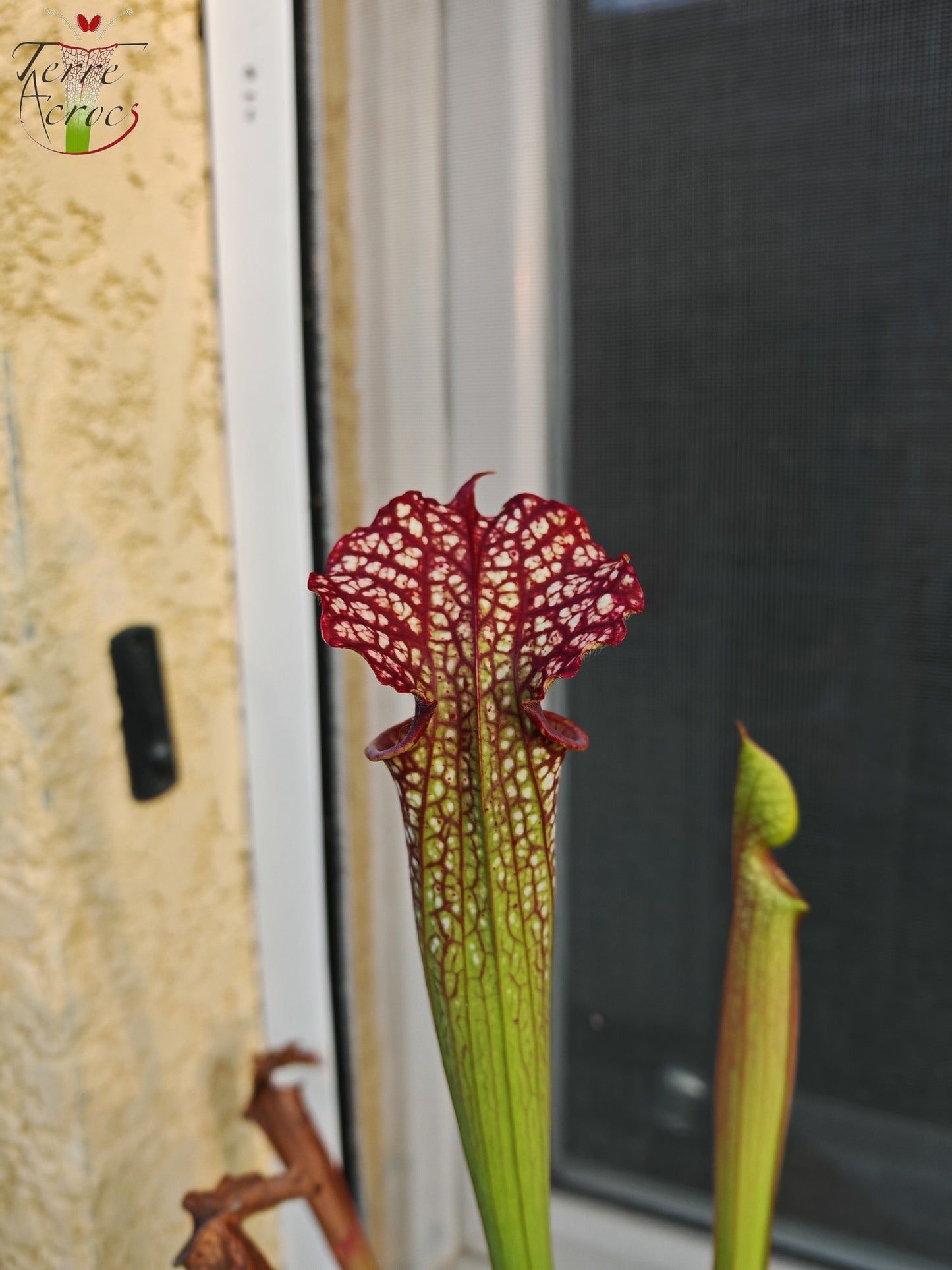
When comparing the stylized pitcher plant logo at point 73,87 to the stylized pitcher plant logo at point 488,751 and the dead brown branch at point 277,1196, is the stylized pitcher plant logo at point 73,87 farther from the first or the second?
the dead brown branch at point 277,1196

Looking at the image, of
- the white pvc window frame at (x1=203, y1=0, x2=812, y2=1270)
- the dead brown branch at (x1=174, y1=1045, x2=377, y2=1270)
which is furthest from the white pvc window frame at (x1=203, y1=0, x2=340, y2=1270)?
the dead brown branch at (x1=174, y1=1045, x2=377, y2=1270)

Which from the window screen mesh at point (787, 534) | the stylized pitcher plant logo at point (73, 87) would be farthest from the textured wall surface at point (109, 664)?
the window screen mesh at point (787, 534)

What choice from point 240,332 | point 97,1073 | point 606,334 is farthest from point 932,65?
point 97,1073

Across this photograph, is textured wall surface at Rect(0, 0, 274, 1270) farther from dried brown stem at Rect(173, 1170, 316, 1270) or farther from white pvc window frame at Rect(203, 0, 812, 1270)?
dried brown stem at Rect(173, 1170, 316, 1270)

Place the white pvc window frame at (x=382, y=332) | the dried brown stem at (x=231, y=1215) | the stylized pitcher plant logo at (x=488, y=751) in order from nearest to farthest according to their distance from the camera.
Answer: the stylized pitcher plant logo at (x=488, y=751), the dried brown stem at (x=231, y=1215), the white pvc window frame at (x=382, y=332)

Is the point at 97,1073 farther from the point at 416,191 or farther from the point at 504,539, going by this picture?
Result: the point at 416,191

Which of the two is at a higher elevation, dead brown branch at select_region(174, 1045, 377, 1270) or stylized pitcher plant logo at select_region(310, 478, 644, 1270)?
stylized pitcher plant logo at select_region(310, 478, 644, 1270)
